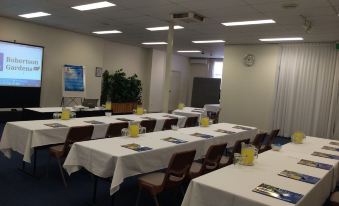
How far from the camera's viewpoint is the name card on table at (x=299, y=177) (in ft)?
7.98

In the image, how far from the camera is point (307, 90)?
8.60 meters

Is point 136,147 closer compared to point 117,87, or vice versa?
point 136,147

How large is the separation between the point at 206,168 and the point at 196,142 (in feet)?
1.57

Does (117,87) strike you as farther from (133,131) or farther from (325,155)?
(325,155)

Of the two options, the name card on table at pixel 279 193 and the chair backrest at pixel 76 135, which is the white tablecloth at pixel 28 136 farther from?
the name card on table at pixel 279 193

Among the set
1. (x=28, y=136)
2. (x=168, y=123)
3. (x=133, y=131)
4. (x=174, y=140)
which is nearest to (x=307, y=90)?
(x=168, y=123)

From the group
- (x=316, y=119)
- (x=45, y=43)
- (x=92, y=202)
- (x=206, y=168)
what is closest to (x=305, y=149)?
(x=206, y=168)

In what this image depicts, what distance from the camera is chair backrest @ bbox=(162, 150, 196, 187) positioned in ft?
9.45

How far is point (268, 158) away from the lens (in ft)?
10.3

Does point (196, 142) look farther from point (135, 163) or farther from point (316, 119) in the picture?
point (316, 119)

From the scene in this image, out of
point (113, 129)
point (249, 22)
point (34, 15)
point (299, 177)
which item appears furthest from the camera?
point (34, 15)

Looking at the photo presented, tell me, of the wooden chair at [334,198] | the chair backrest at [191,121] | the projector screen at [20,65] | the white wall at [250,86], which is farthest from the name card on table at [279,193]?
the projector screen at [20,65]

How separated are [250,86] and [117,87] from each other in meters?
4.98

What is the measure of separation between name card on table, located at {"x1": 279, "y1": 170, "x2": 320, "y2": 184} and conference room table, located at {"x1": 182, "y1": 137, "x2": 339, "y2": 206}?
0.13ft
